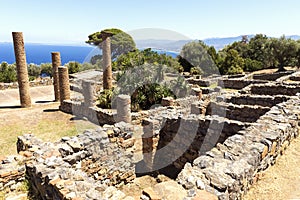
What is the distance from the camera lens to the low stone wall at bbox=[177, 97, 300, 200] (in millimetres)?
3932

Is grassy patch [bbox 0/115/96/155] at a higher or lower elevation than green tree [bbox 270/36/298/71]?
lower

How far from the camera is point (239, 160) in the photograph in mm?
4562

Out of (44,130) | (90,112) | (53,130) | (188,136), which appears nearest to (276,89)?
(188,136)

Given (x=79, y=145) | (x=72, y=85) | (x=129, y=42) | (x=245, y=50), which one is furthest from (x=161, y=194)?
(x=129, y=42)

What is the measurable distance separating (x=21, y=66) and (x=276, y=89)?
17.7m

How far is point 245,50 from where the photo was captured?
42281 mm

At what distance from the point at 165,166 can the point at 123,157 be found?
A: 1.77m

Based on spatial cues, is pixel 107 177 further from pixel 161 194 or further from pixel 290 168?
pixel 290 168

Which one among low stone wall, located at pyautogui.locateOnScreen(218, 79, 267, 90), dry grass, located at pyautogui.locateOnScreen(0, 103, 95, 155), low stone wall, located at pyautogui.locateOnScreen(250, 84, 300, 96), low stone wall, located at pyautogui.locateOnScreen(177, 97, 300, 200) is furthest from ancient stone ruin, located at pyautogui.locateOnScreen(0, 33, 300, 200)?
low stone wall, located at pyautogui.locateOnScreen(218, 79, 267, 90)

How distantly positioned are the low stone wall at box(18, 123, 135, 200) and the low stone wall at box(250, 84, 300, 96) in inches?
455

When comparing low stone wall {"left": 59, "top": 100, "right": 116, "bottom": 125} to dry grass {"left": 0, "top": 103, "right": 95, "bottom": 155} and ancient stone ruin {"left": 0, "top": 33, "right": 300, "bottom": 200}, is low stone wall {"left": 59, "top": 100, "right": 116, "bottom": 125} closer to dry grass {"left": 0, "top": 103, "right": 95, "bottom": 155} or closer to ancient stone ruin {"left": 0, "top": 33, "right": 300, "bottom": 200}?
dry grass {"left": 0, "top": 103, "right": 95, "bottom": 155}

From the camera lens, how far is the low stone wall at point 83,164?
4410mm

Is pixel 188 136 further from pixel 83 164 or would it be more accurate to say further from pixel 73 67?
pixel 73 67

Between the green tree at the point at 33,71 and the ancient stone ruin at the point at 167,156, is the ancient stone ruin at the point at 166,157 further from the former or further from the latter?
the green tree at the point at 33,71
